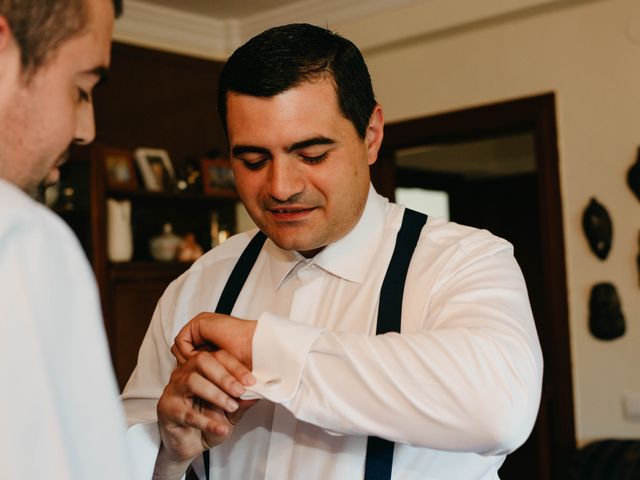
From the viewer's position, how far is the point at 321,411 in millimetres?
1129

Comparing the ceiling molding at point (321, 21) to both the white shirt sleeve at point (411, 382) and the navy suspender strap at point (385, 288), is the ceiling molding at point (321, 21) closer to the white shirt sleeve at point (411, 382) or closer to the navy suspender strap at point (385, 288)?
the navy suspender strap at point (385, 288)

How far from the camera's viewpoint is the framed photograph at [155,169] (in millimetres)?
4832

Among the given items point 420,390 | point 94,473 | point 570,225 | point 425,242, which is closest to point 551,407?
point 570,225

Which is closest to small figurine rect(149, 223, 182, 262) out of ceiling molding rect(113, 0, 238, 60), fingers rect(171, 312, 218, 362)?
ceiling molding rect(113, 0, 238, 60)

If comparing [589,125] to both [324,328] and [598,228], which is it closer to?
[598,228]

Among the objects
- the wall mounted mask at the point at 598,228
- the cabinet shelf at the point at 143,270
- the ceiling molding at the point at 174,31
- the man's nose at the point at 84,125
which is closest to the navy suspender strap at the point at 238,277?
the man's nose at the point at 84,125

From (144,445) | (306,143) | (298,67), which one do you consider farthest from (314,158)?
(144,445)

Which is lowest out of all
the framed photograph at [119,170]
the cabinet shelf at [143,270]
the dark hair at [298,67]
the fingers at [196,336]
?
the fingers at [196,336]

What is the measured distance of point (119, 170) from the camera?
15.3 ft

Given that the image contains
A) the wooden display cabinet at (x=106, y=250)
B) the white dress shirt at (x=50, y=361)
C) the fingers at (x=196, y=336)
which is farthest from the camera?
the wooden display cabinet at (x=106, y=250)

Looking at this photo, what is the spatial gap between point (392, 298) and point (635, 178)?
272 cm

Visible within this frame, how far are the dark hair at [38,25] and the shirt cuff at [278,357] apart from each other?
54cm

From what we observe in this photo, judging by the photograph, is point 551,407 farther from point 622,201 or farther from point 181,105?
point 181,105

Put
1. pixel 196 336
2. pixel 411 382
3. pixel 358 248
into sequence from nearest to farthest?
pixel 411 382, pixel 196 336, pixel 358 248
